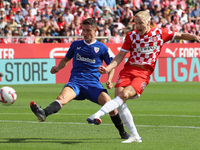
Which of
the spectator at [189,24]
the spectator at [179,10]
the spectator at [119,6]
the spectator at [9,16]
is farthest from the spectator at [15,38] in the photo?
the spectator at [179,10]

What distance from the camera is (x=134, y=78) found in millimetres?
6270

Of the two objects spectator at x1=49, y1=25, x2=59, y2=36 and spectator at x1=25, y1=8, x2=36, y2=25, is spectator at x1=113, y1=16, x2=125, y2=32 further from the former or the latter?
spectator at x1=25, y1=8, x2=36, y2=25

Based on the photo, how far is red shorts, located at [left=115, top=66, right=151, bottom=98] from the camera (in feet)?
20.2

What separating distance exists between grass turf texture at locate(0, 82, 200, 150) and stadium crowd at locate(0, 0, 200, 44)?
8.42m

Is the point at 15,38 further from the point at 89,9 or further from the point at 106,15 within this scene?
the point at 106,15

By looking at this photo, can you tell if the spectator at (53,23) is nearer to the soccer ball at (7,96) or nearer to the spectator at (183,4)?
the spectator at (183,4)

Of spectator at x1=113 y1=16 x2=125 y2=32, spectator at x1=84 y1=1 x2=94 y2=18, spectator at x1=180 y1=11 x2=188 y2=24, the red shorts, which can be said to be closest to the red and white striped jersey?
the red shorts

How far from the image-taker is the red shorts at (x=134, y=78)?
6.16 meters

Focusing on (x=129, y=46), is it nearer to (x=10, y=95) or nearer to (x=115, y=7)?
(x=10, y=95)

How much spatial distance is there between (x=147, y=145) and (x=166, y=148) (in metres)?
0.33

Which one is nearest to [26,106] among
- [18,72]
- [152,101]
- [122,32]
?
[152,101]

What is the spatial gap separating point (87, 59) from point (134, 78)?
1056 millimetres

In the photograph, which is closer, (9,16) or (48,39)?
(48,39)

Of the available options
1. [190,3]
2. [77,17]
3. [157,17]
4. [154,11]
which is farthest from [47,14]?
[190,3]
